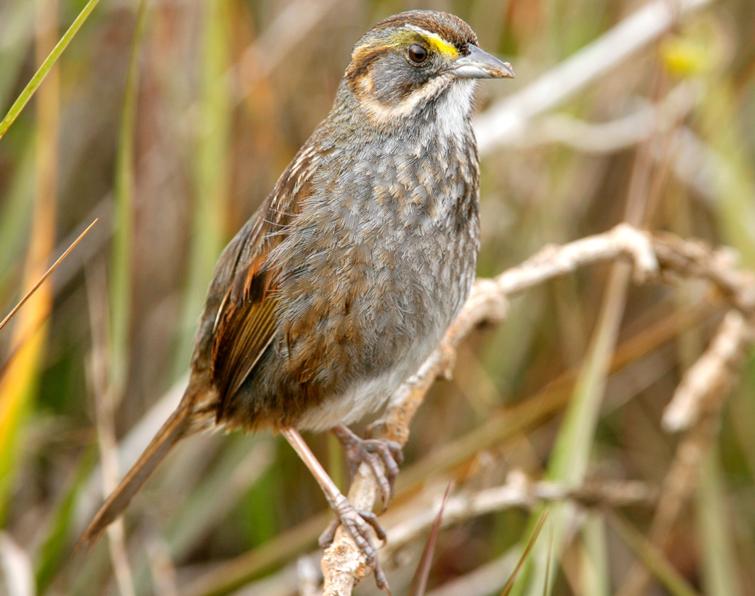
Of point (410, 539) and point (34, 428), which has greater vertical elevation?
point (34, 428)

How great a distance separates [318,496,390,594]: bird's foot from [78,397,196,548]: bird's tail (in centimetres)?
60

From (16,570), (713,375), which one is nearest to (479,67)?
(713,375)

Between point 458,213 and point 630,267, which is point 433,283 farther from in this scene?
point 630,267

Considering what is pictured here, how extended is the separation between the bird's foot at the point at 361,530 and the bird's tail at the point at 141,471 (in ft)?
1.98

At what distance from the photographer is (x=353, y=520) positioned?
2672 mm

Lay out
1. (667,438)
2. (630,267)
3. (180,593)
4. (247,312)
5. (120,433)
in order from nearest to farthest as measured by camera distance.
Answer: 1. (247,312)
2. (630,267)
3. (180,593)
4. (120,433)
5. (667,438)

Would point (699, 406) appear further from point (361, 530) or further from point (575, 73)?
point (575, 73)

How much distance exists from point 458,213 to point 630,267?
2.09ft

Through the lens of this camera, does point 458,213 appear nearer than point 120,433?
Yes

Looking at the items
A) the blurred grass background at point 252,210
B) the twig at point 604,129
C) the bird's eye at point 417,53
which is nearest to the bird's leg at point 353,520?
the blurred grass background at point 252,210

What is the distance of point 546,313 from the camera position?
470cm

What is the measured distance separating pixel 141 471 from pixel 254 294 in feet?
2.00

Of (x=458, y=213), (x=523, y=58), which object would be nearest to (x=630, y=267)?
(x=458, y=213)

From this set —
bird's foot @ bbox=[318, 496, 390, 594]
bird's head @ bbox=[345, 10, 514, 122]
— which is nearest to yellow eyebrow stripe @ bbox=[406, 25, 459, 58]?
bird's head @ bbox=[345, 10, 514, 122]
